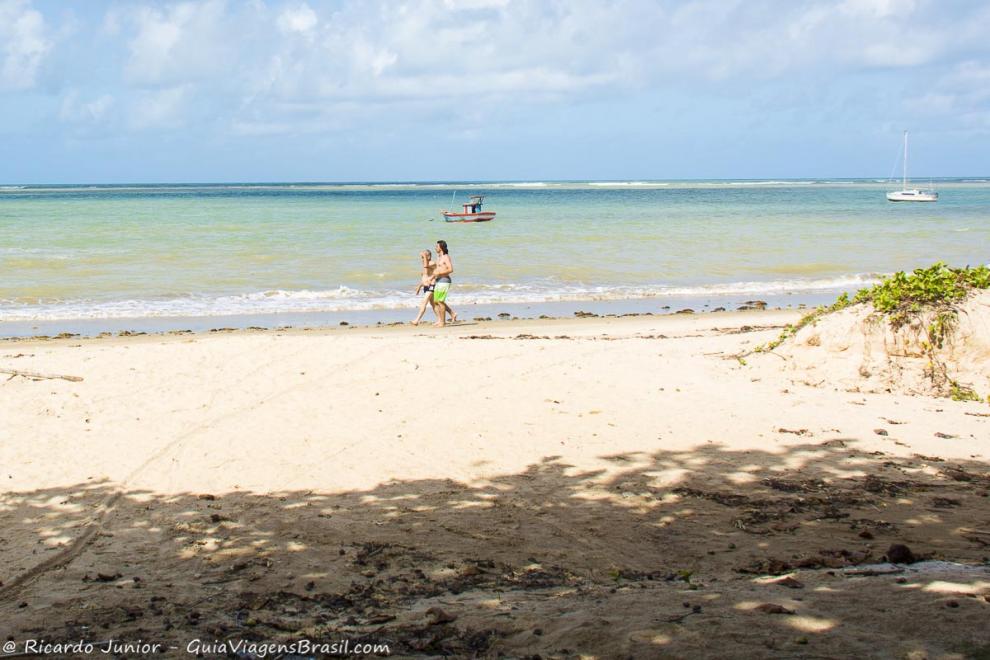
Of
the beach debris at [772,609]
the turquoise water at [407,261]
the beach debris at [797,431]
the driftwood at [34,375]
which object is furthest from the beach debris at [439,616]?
the turquoise water at [407,261]

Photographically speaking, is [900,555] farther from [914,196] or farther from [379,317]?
[914,196]

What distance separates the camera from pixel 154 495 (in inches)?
234

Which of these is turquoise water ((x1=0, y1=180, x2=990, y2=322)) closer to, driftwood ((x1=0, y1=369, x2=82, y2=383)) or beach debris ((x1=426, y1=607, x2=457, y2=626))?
driftwood ((x1=0, y1=369, x2=82, y2=383))

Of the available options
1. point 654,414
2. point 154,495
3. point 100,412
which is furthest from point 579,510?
point 100,412

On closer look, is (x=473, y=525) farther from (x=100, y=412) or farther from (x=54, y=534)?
(x=100, y=412)

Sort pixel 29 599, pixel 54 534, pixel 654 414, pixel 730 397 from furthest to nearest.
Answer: pixel 730 397
pixel 654 414
pixel 54 534
pixel 29 599

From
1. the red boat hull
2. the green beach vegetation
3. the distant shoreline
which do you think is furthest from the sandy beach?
the red boat hull

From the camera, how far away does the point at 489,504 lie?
18.6 feet

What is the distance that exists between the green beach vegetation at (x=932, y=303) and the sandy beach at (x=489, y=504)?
51cm

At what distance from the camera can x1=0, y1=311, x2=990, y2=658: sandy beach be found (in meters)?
3.72

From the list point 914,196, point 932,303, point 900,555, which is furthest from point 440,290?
point 914,196

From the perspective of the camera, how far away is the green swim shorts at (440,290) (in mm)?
14664

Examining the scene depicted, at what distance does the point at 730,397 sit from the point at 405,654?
5.26 m

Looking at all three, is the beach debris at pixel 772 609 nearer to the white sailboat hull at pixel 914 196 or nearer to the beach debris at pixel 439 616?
the beach debris at pixel 439 616
